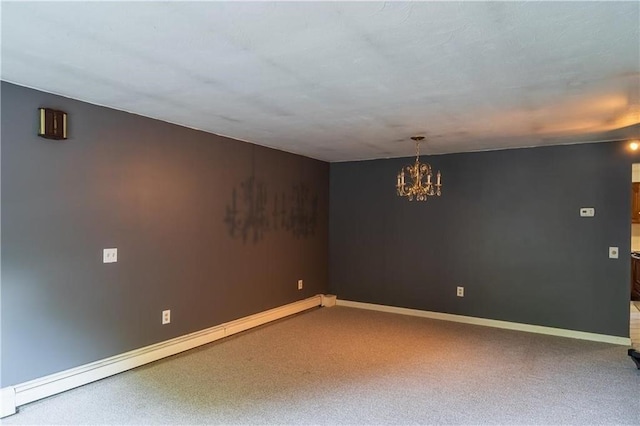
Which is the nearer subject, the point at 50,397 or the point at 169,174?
the point at 50,397

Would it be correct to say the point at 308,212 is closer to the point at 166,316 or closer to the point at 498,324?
the point at 166,316

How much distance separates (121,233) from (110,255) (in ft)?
0.65

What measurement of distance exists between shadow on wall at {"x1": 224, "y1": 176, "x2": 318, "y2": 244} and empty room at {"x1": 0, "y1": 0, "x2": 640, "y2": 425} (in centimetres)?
3

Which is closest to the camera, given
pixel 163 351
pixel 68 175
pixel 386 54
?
pixel 386 54

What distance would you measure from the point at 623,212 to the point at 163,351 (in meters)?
4.88

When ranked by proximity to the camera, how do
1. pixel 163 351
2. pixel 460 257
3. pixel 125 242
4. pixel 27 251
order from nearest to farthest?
pixel 27 251 < pixel 125 242 < pixel 163 351 < pixel 460 257

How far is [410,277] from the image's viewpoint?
570cm

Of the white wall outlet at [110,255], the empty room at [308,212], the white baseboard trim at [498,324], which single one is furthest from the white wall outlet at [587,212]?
the white wall outlet at [110,255]

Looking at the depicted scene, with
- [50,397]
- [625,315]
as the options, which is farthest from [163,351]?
[625,315]

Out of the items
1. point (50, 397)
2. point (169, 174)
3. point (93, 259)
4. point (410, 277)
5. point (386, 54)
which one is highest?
point (386, 54)

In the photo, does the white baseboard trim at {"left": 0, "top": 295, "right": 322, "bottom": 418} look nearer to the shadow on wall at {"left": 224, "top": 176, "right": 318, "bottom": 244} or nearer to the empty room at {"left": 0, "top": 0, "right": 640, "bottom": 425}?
the empty room at {"left": 0, "top": 0, "right": 640, "bottom": 425}

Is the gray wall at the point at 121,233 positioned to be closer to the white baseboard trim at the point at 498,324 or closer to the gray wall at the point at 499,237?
the gray wall at the point at 499,237

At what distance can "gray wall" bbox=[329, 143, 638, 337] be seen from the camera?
4.57m

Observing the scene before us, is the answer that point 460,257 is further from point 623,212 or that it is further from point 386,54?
point 386,54
